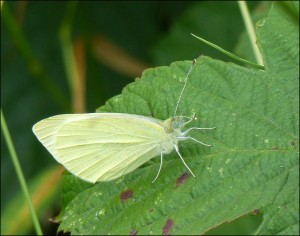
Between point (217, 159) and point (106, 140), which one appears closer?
point (217, 159)

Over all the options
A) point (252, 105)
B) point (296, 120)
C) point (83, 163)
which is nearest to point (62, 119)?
point (83, 163)

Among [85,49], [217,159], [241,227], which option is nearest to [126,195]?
[217,159]

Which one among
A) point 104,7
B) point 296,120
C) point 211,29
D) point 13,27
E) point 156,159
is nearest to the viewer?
point 296,120

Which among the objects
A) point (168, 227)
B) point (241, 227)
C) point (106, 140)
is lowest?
point (241, 227)

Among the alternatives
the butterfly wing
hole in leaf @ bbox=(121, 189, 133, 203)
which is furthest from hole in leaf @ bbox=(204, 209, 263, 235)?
hole in leaf @ bbox=(121, 189, 133, 203)

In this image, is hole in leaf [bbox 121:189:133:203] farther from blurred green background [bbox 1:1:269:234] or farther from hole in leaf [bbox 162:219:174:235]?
blurred green background [bbox 1:1:269:234]

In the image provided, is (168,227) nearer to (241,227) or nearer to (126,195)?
(126,195)

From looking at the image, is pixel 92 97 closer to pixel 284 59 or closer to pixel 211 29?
pixel 211 29
